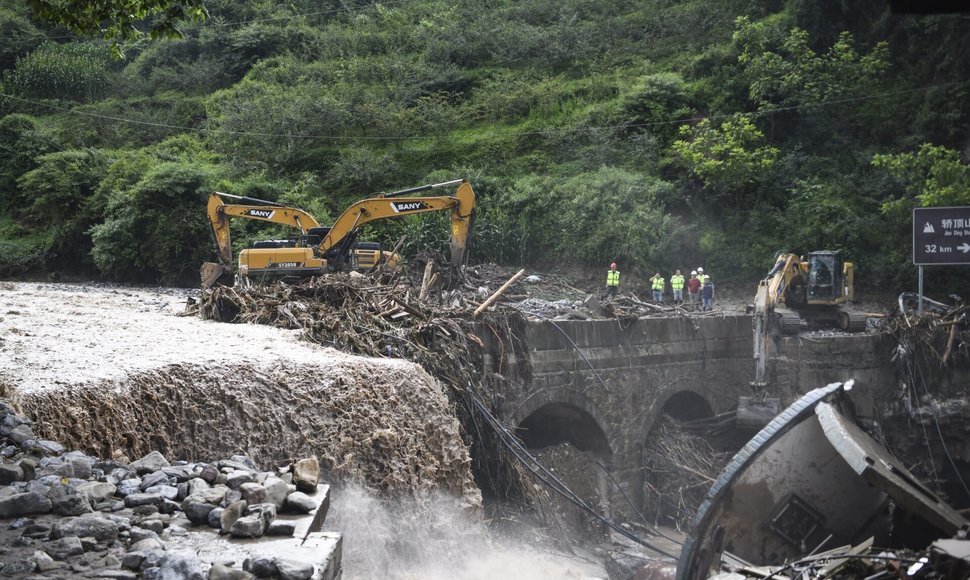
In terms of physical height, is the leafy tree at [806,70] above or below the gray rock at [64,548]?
above

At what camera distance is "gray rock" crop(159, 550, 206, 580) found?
4.92 m

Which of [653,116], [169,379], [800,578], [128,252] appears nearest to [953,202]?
[653,116]

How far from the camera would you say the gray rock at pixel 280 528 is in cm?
577

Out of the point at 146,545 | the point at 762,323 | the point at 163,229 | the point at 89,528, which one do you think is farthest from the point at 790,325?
the point at 163,229

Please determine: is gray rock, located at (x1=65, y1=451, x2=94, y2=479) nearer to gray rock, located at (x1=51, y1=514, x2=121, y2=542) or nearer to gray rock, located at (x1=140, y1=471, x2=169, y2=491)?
gray rock, located at (x1=140, y1=471, x2=169, y2=491)

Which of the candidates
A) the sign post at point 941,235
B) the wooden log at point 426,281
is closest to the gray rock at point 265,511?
the wooden log at point 426,281

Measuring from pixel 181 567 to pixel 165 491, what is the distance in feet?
4.34

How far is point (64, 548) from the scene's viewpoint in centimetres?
512

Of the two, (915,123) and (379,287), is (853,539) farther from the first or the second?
(915,123)

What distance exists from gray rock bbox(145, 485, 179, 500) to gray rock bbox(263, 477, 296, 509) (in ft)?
1.92

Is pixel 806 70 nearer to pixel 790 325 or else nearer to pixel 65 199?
pixel 790 325

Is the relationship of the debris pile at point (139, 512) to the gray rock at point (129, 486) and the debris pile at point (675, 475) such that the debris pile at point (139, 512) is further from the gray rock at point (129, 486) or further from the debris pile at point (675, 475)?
the debris pile at point (675, 475)

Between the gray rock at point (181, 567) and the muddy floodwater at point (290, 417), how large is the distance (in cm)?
278

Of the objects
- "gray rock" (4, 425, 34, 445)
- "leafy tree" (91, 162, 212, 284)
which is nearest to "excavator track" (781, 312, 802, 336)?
"gray rock" (4, 425, 34, 445)
